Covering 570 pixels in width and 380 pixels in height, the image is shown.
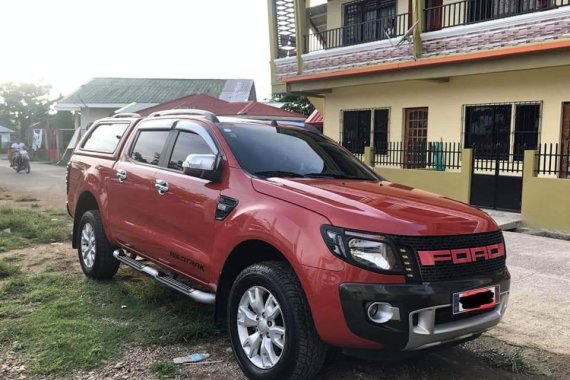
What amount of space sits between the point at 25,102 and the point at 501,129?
5439cm

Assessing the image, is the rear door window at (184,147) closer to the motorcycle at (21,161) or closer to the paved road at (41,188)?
the paved road at (41,188)

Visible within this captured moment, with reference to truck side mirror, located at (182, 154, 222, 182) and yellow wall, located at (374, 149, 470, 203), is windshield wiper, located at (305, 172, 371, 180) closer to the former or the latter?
truck side mirror, located at (182, 154, 222, 182)

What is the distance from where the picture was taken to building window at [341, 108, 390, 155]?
15.3 meters

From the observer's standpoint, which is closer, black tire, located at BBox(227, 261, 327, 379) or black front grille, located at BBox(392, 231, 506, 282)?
black front grille, located at BBox(392, 231, 506, 282)

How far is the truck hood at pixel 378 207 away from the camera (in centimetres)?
309

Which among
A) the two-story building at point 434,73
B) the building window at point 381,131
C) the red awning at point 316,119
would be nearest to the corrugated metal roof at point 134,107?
the red awning at point 316,119

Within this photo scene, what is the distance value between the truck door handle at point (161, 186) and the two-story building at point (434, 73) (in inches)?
327

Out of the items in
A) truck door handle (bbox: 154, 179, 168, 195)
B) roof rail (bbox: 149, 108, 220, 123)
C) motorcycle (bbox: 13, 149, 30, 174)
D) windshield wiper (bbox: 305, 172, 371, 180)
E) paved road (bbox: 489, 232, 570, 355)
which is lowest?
paved road (bbox: 489, 232, 570, 355)

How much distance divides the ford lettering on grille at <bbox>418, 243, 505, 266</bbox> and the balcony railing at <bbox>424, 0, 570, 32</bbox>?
9.24 m

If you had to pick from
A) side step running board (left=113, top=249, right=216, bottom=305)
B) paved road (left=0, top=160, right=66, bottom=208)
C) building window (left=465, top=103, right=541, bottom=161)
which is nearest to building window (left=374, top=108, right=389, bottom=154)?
building window (left=465, top=103, right=541, bottom=161)

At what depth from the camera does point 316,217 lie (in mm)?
3176

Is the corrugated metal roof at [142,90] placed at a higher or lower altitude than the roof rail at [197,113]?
higher

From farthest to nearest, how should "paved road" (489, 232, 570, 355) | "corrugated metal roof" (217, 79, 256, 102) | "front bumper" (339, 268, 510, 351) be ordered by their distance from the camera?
"corrugated metal roof" (217, 79, 256, 102) < "paved road" (489, 232, 570, 355) < "front bumper" (339, 268, 510, 351)

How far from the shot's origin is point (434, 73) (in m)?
12.8
